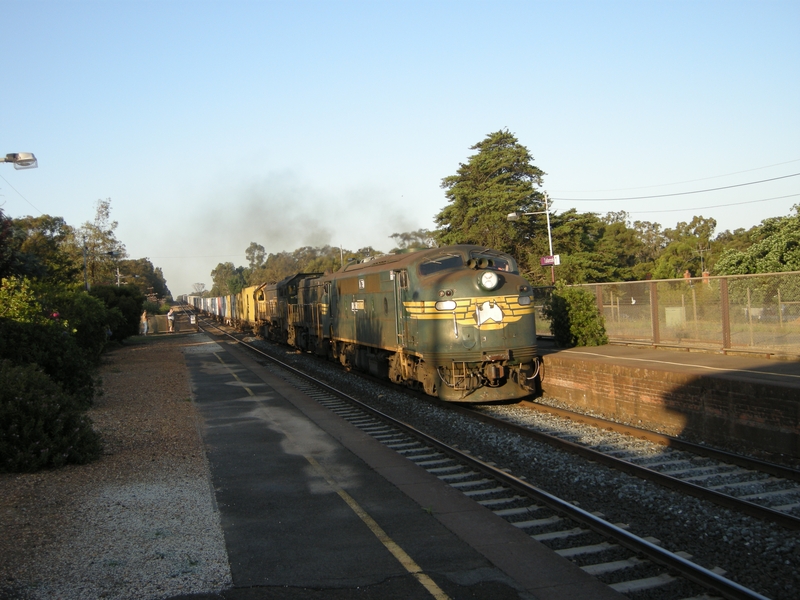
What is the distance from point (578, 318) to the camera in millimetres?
18578

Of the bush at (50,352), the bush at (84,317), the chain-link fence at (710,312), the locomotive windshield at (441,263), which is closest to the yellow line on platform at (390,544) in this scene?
the locomotive windshield at (441,263)

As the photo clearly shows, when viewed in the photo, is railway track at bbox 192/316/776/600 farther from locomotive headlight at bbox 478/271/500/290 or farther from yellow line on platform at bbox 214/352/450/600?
locomotive headlight at bbox 478/271/500/290

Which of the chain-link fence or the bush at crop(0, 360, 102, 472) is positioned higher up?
the chain-link fence

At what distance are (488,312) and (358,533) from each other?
25.3 feet

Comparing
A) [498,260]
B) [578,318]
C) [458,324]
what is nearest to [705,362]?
[498,260]

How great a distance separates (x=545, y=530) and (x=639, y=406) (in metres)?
6.44

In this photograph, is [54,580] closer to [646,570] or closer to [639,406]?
[646,570]

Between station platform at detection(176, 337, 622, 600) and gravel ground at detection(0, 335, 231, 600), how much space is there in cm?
29

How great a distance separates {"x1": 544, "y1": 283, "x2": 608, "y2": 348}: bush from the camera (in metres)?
18.5

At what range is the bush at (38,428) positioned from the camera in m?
8.66

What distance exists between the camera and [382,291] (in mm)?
16344

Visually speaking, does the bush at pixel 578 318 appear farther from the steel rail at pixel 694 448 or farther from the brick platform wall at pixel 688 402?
the steel rail at pixel 694 448

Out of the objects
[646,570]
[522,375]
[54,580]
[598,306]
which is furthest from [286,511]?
[598,306]

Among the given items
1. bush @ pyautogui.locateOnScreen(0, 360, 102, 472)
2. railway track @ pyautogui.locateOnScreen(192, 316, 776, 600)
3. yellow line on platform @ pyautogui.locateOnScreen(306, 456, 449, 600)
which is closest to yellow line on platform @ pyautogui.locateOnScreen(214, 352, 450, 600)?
yellow line on platform @ pyautogui.locateOnScreen(306, 456, 449, 600)
